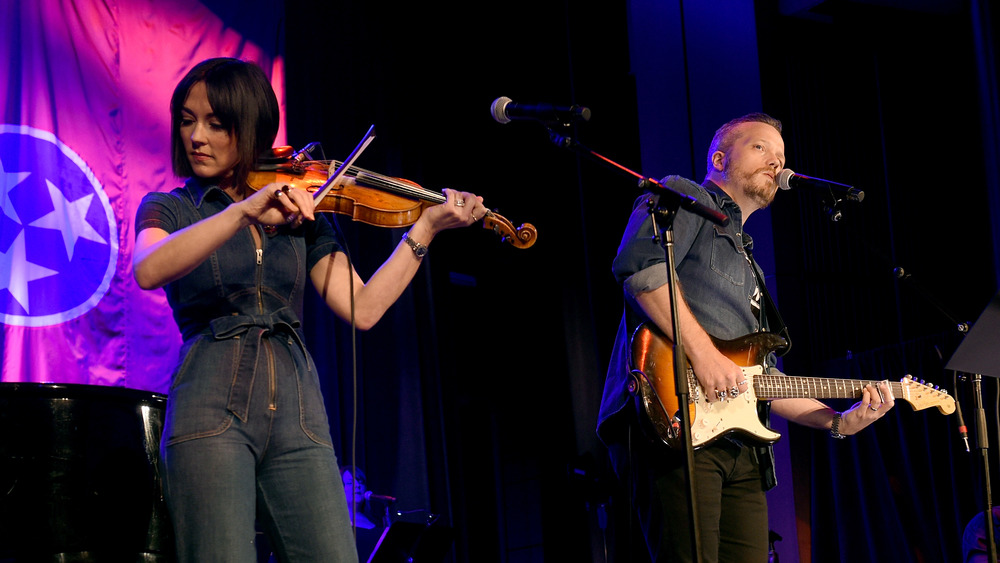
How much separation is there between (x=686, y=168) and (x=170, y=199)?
4874mm

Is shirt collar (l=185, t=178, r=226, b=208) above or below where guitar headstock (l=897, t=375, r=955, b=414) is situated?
above

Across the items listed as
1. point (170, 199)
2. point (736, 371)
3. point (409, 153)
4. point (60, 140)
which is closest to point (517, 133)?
point (409, 153)

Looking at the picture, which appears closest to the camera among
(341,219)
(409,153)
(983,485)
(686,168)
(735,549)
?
(735,549)

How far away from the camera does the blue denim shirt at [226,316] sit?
186 centimetres

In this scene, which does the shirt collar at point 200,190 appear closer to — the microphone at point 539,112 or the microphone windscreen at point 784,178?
the microphone at point 539,112

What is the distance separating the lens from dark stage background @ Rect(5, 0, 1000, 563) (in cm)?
541

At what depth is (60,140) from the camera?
4648 millimetres

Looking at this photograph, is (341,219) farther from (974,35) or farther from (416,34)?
(974,35)

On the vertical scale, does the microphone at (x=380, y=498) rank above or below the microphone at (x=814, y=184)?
below

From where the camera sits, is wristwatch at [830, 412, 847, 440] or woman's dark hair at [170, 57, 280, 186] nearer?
woman's dark hair at [170, 57, 280, 186]

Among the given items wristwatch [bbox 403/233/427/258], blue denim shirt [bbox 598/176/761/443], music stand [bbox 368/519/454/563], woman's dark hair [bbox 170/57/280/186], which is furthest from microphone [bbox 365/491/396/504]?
woman's dark hair [bbox 170/57/280/186]

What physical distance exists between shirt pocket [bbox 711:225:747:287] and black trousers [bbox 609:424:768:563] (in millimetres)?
540

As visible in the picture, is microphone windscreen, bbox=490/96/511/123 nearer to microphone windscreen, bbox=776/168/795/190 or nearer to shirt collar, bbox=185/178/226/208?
shirt collar, bbox=185/178/226/208

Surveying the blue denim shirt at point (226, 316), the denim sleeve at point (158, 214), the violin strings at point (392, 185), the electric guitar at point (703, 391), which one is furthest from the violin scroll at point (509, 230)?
the denim sleeve at point (158, 214)
